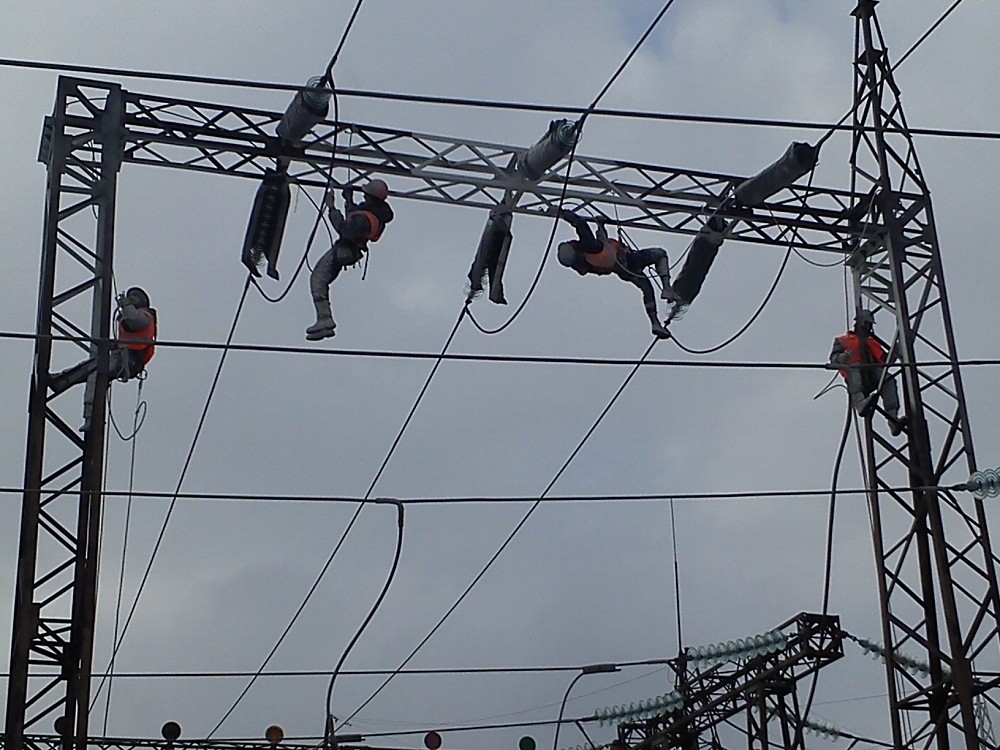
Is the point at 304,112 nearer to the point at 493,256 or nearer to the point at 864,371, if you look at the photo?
the point at 493,256

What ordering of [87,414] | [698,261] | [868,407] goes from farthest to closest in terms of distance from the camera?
[868,407] → [698,261] → [87,414]

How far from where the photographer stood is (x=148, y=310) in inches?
387

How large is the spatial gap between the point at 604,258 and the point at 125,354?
127 inches

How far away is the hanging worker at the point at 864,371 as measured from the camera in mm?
11055

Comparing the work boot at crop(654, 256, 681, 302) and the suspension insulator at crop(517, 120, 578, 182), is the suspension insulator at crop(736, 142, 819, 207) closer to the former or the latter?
the work boot at crop(654, 256, 681, 302)

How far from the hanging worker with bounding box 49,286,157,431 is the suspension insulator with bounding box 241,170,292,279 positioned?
787mm

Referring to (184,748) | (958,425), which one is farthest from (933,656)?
(184,748)

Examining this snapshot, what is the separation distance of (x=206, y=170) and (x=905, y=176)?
4866 mm

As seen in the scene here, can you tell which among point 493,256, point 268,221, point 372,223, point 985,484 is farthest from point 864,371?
point 268,221

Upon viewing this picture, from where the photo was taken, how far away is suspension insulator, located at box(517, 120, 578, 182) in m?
10.1

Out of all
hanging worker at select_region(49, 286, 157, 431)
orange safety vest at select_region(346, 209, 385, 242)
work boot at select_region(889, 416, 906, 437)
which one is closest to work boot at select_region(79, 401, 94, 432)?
hanging worker at select_region(49, 286, 157, 431)

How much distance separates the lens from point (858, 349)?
1112cm

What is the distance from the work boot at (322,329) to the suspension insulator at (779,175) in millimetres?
3098

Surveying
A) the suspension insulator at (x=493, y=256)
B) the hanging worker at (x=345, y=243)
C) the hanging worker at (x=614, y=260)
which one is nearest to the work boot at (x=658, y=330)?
the hanging worker at (x=614, y=260)
